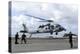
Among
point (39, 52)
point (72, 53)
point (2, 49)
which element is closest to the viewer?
point (2, 49)

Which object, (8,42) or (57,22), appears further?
(57,22)

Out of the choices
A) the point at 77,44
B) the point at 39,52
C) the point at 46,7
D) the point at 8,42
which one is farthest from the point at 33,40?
the point at 77,44

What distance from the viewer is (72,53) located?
221 centimetres

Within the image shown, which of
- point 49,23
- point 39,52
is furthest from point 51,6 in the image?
point 39,52

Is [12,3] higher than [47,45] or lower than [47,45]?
higher

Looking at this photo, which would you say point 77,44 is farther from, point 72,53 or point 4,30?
point 4,30

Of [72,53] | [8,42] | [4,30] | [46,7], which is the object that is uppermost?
[46,7]

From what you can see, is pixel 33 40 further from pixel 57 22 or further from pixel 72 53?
pixel 72 53

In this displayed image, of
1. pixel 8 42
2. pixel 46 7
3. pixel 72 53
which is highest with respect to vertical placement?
pixel 46 7

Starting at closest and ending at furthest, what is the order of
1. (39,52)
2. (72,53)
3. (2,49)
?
(2,49), (39,52), (72,53)

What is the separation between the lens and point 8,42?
1.95 m

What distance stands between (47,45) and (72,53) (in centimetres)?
37

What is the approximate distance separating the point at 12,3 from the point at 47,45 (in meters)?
0.69

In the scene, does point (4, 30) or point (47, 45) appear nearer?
point (4, 30)
